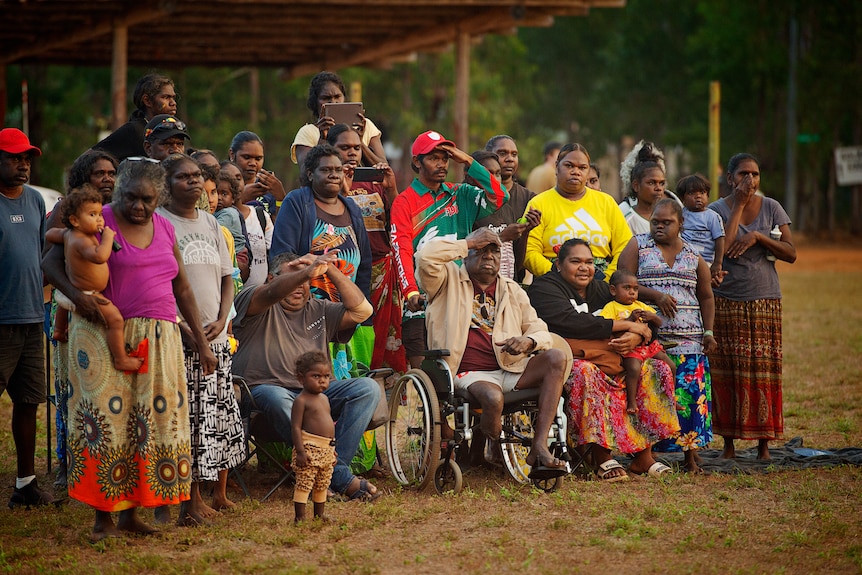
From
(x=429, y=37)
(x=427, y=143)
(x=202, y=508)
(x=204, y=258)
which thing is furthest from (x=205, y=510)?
(x=429, y=37)

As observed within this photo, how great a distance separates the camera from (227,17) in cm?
1568

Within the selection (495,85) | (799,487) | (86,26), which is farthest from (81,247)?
(495,85)

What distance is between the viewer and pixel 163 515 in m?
6.01

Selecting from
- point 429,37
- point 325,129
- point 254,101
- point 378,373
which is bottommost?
point 378,373

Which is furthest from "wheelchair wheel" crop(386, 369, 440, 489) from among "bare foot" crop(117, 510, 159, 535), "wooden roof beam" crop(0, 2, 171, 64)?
"wooden roof beam" crop(0, 2, 171, 64)

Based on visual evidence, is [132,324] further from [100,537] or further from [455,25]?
[455,25]

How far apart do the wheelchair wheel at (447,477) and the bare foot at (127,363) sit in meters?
2.01

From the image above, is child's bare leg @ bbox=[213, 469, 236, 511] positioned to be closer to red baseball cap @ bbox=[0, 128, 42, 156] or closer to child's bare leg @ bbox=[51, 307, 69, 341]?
child's bare leg @ bbox=[51, 307, 69, 341]

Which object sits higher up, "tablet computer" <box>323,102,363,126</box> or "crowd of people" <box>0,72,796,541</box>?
"tablet computer" <box>323,102,363,126</box>

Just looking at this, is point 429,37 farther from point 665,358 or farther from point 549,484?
point 549,484

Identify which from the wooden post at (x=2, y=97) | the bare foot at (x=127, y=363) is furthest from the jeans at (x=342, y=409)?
the wooden post at (x=2, y=97)

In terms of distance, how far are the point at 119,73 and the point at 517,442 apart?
9.94 metres

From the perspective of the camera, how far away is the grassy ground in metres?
5.21

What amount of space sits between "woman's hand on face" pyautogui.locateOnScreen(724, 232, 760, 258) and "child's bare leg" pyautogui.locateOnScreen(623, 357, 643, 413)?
1241mm
